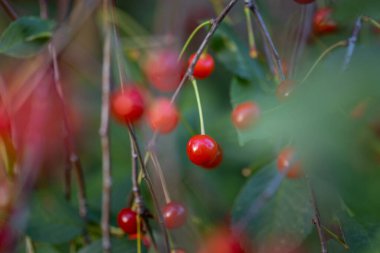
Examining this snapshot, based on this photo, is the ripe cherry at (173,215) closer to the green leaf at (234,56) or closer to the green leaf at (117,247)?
the green leaf at (117,247)

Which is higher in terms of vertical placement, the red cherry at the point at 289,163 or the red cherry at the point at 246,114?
the red cherry at the point at 246,114

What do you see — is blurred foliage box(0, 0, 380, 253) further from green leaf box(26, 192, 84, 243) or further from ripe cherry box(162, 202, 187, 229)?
ripe cherry box(162, 202, 187, 229)

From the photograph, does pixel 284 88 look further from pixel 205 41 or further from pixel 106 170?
pixel 106 170

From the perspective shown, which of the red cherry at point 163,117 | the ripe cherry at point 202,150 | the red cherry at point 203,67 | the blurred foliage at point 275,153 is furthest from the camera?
the red cherry at point 203,67

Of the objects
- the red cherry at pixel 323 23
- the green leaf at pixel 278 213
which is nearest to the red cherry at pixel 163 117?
the green leaf at pixel 278 213

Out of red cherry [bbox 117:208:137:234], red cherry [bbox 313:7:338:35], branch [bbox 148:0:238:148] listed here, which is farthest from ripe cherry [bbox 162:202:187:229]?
red cherry [bbox 313:7:338:35]

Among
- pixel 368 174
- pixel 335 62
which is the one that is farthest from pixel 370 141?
pixel 335 62
